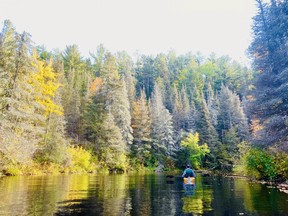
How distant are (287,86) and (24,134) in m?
26.3

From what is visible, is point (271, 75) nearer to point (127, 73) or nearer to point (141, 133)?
point (141, 133)

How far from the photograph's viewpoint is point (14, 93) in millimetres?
27125

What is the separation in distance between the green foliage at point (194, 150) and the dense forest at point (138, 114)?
0.23 metres

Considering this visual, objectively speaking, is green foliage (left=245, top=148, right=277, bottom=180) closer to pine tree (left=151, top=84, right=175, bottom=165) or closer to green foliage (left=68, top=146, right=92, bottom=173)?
green foliage (left=68, top=146, right=92, bottom=173)

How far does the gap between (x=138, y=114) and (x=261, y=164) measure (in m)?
40.2

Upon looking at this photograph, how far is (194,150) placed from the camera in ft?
206

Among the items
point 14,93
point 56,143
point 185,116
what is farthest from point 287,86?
point 185,116

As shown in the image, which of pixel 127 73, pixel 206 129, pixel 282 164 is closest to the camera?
pixel 282 164

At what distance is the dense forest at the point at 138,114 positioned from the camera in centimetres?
2477

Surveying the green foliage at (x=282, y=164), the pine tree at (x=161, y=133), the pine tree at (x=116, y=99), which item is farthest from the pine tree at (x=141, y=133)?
the green foliage at (x=282, y=164)

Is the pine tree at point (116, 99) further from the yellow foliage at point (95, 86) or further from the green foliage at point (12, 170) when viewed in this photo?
the green foliage at point (12, 170)

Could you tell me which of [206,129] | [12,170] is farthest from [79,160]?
[206,129]

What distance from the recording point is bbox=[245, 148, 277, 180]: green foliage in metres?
24.0

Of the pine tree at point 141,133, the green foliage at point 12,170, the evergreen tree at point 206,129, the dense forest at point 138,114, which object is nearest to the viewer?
the dense forest at point 138,114
